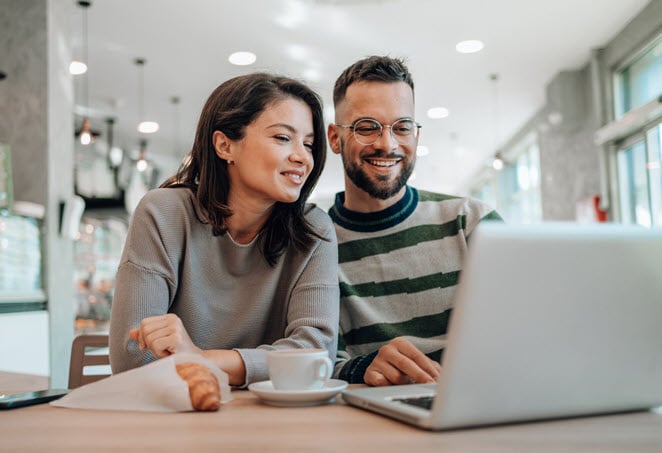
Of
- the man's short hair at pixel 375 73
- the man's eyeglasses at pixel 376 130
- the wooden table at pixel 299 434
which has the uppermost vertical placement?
the man's short hair at pixel 375 73

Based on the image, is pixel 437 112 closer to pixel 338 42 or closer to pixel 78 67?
pixel 338 42

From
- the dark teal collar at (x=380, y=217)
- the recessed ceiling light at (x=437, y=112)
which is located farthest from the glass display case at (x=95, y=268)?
the dark teal collar at (x=380, y=217)

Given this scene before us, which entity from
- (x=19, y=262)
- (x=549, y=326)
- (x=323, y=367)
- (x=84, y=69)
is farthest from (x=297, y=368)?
(x=84, y=69)

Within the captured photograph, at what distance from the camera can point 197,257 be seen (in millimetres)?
1377

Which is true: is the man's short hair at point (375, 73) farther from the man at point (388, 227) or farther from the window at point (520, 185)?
the window at point (520, 185)

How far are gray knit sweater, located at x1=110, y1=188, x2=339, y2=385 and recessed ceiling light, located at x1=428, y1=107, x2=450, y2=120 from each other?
6.21 metres

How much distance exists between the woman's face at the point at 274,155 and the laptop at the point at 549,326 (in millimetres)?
777

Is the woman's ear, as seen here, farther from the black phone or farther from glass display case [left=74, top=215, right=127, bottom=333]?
glass display case [left=74, top=215, right=127, bottom=333]

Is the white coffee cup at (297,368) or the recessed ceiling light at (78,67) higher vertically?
the recessed ceiling light at (78,67)

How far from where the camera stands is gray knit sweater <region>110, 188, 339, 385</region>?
126cm

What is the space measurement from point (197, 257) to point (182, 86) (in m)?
5.32

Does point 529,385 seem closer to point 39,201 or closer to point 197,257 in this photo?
point 197,257

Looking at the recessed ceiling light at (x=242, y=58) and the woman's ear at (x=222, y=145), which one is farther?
the recessed ceiling light at (x=242, y=58)

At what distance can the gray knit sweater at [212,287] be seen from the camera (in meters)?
1.26
